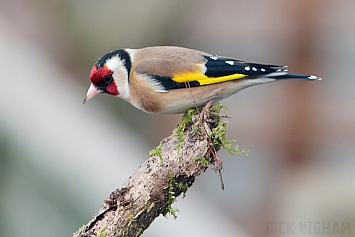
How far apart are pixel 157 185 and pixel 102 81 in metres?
1.01

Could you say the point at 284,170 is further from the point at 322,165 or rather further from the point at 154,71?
the point at 154,71

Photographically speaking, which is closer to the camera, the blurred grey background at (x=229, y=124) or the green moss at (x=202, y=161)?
the green moss at (x=202, y=161)

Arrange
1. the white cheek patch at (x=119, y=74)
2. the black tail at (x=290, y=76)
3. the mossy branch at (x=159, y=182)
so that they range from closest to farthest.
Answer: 1. the mossy branch at (x=159, y=182)
2. the black tail at (x=290, y=76)
3. the white cheek patch at (x=119, y=74)

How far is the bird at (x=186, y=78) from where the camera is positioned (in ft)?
8.96

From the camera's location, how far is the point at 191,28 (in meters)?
5.56

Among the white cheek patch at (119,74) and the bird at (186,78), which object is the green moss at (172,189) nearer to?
the bird at (186,78)

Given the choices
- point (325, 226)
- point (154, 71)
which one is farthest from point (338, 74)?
point (154, 71)

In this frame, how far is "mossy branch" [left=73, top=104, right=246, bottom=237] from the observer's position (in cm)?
210

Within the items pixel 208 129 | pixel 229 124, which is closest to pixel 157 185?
pixel 208 129

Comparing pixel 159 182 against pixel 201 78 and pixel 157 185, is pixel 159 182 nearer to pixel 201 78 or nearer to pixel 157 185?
pixel 157 185

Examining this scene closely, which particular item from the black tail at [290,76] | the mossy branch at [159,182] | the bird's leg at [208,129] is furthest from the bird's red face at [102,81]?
the black tail at [290,76]

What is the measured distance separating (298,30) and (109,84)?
284 cm

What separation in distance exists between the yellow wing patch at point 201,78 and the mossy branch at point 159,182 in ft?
1.40

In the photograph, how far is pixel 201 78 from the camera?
274 centimetres
